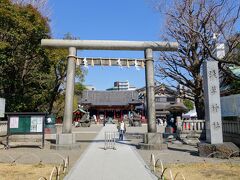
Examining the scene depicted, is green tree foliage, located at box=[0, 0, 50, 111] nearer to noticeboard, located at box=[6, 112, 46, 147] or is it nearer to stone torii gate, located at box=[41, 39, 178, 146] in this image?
noticeboard, located at box=[6, 112, 46, 147]

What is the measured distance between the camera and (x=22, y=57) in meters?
25.7

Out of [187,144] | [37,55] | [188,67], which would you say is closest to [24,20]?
[37,55]

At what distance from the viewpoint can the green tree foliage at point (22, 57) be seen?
75.8ft

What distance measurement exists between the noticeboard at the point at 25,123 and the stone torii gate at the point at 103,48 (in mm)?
1700

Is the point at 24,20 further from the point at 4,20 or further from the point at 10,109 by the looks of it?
the point at 10,109

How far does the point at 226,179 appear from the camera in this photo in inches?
352

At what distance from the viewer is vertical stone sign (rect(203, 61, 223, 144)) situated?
13656 millimetres

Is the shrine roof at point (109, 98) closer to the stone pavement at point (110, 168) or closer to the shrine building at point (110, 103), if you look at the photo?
the shrine building at point (110, 103)

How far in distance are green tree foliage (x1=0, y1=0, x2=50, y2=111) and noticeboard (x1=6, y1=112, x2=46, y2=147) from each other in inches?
268

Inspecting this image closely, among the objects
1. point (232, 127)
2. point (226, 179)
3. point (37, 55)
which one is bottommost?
point (226, 179)

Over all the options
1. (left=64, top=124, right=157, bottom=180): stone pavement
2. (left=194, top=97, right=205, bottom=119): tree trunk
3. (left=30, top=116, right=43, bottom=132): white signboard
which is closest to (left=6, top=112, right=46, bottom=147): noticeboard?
(left=30, top=116, right=43, bottom=132): white signboard

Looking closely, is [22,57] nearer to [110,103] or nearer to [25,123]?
[25,123]

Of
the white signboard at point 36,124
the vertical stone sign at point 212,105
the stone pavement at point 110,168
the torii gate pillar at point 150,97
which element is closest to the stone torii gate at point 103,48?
→ the torii gate pillar at point 150,97

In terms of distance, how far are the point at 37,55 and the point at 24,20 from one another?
3634 mm
